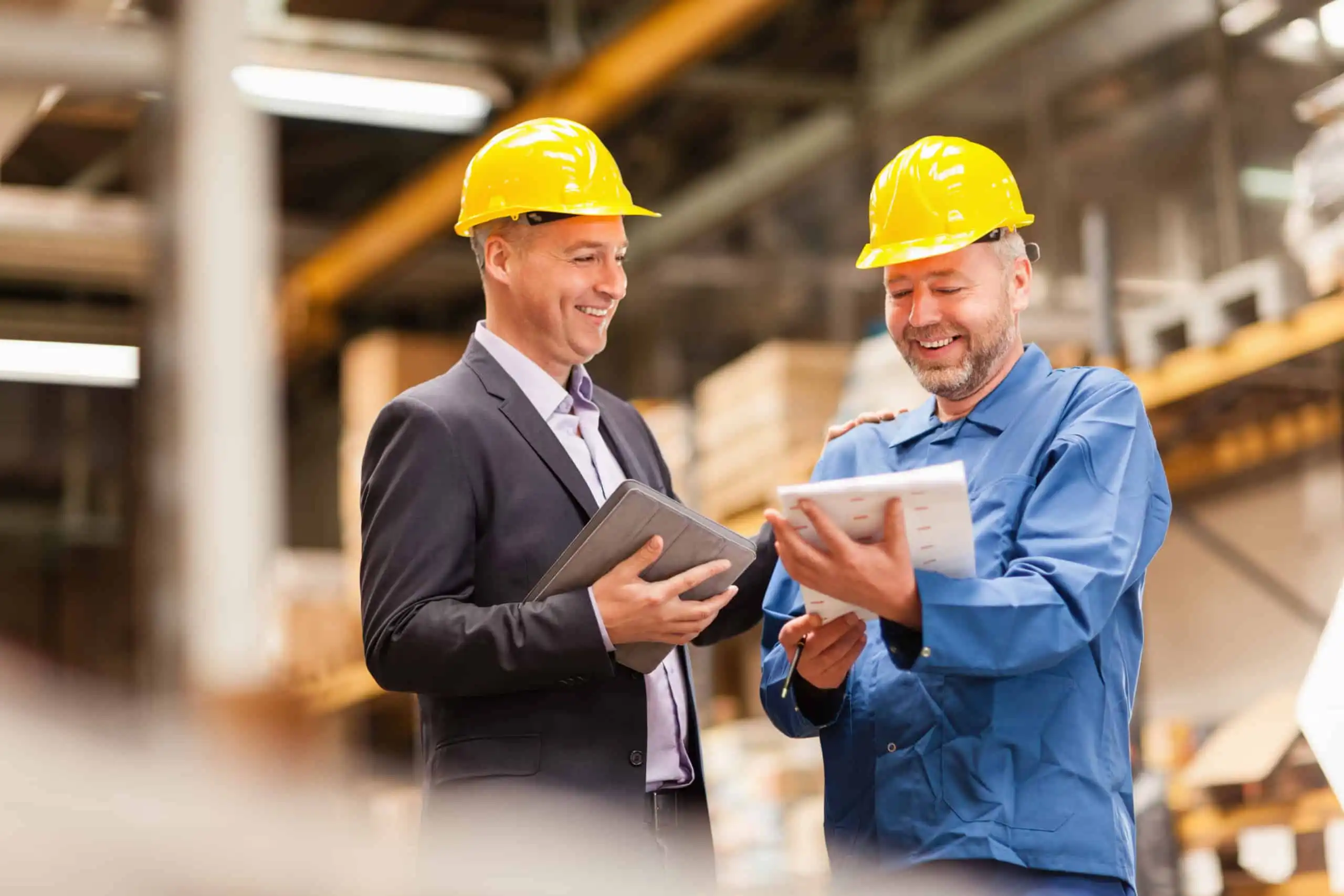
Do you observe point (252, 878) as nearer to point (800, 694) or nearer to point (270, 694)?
point (270, 694)

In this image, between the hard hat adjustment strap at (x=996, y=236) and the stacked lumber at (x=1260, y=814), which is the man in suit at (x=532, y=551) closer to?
the hard hat adjustment strap at (x=996, y=236)

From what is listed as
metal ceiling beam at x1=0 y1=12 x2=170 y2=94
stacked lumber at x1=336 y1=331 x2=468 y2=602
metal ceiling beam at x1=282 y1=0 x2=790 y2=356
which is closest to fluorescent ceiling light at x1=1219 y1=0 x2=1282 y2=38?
metal ceiling beam at x1=282 y1=0 x2=790 y2=356

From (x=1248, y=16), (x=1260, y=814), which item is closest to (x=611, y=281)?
(x=1260, y=814)

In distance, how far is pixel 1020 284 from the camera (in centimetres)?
268

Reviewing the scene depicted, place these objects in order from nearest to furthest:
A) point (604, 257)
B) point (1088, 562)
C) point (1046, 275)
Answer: point (1088, 562) < point (604, 257) < point (1046, 275)

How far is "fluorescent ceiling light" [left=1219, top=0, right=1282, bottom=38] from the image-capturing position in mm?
6887

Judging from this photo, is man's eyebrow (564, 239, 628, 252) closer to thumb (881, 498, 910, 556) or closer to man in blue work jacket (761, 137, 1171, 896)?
man in blue work jacket (761, 137, 1171, 896)

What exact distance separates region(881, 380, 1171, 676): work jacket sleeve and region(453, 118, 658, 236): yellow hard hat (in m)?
0.85

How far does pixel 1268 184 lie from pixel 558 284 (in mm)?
4788

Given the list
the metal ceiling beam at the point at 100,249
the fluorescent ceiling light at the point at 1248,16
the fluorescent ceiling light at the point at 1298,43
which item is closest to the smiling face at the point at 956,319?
the fluorescent ceiling light at the point at 1298,43

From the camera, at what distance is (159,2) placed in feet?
3.38

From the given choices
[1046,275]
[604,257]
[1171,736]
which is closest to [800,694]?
[604,257]

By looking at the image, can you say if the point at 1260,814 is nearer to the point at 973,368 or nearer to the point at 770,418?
the point at 770,418

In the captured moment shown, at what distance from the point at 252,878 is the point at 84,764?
87mm
